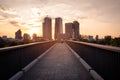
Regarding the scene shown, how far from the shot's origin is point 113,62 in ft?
25.3

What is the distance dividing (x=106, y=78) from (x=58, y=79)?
91.2 inches

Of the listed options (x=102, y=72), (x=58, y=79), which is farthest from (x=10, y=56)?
(x=102, y=72)

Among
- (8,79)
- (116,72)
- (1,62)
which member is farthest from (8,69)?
(116,72)

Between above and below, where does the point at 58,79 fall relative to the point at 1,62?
below

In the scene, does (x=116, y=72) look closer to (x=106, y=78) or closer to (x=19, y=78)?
(x=106, y=78)

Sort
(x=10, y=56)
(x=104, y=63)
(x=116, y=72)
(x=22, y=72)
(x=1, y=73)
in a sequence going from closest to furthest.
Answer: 1. (x=116, y=72)
2. (x=1, y=73)
3. (x=104, y=63)
4. (x=10, y=56)
5. (x=22, y=72)

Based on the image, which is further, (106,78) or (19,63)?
(19,63)

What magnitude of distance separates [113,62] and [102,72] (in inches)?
76.0

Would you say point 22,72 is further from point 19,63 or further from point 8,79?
point 8,79

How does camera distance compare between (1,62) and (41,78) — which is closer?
(1,62)

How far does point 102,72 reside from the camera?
9.54 metres

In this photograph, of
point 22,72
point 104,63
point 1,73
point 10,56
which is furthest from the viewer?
point 22,72

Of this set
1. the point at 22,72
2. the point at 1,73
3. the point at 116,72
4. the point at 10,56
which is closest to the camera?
the point at 116,72

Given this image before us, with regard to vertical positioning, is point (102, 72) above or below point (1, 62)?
A: below
